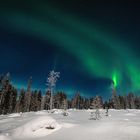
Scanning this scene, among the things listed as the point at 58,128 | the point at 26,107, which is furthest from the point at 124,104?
the point at 58,128

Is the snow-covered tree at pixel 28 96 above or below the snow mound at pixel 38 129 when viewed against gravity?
above

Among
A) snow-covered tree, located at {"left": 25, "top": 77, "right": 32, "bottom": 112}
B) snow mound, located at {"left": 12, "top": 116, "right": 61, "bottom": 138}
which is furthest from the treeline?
snow mound, located at {"left": 12, "top": 116, "right": 61, "bottom": 138}

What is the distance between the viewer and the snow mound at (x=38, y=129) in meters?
11.9

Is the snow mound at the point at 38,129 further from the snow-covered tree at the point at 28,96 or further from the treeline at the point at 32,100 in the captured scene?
the snow-covered tree at the point at 28,96

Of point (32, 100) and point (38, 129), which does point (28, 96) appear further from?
point (38, 129)

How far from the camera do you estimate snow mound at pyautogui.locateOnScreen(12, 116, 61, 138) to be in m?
11.9

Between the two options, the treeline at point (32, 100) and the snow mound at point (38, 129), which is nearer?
the snow mound at point (38, 129)

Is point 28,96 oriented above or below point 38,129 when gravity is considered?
above

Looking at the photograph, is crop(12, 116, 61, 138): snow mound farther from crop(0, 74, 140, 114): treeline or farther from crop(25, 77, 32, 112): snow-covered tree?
crop(25, 77, 32, 112): snow-covered tree

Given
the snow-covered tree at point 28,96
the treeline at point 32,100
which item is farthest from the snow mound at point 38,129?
the snow-covered tree at point 28,96

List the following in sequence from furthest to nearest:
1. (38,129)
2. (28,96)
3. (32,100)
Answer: (32,100), (28,96), (38,129)

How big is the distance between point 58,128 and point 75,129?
4.26 ft

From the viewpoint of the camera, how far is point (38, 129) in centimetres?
1235

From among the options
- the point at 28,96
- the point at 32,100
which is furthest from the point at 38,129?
the point at 32,100
